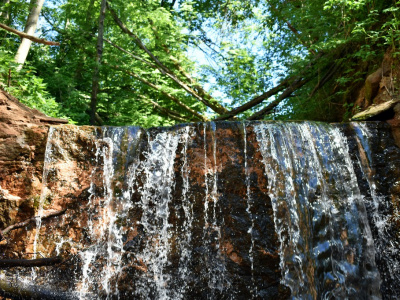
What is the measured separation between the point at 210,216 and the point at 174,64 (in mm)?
6917

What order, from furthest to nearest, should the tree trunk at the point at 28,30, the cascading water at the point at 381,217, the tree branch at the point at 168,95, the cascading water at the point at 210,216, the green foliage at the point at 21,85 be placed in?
the tree branch at the point at 168,95 < the tree trunk at the point at 28,30 < the green foliage at the point at 21,85 < the cascading water at the point at 381,217 < the cascading water at the point at 210,216

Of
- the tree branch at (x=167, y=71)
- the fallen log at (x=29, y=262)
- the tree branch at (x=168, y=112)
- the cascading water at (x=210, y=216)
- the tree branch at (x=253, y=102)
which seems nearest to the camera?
the fallen log at (x=29, y=262)

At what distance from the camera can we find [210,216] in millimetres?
4898

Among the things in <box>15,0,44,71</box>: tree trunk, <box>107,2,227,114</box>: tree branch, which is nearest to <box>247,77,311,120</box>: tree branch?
<box>107,2,227,114</box>: tree branch

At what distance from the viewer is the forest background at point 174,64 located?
8320mm

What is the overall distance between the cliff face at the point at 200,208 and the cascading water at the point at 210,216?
0.04 ft

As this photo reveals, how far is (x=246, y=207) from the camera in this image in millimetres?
4918

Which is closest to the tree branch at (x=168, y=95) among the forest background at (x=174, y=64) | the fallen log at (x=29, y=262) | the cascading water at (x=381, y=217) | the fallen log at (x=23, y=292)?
the forest background at (x=174, y=64)

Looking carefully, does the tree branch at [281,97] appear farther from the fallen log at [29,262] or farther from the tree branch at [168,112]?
the fallen log at [29,262]

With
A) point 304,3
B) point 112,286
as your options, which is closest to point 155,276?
point 112,286

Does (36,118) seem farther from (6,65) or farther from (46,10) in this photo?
(46,10)

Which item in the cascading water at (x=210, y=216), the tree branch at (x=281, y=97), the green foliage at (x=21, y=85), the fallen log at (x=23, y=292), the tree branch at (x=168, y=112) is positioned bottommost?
the fallen log at (x=23, y=292)

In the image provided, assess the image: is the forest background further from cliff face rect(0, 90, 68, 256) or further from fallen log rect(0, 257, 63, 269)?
fallen log rect(0, 257, 63, 269)

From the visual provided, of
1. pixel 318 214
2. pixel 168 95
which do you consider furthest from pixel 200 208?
pixel 168 95
